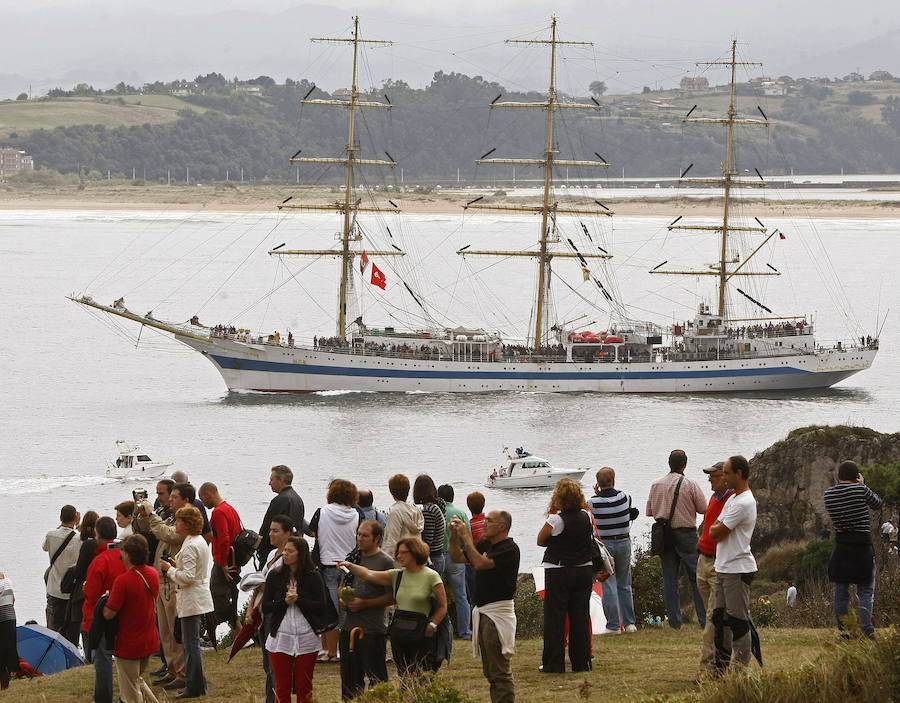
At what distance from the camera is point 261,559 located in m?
13.9

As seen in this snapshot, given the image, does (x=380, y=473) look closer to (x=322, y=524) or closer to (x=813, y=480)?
(x=813, y=480)

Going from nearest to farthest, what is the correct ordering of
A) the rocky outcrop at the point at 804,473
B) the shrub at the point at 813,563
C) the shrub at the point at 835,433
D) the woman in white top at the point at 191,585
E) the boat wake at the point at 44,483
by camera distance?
the woman in white top at the point at 191,585 → the shrub at the point at 813,563 → the rocky outcrop at the point at 804,473 → the shrub at the point at 835,433 → the boat wake at the point at 44,483

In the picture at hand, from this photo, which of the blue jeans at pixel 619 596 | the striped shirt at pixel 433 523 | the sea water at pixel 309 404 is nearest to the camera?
the striped shirt at pixel 433 523

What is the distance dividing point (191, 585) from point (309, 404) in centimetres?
4481

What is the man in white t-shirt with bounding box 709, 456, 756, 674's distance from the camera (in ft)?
37.5

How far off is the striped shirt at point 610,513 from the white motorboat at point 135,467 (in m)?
24.4

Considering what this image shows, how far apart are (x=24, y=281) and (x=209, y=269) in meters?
21.3

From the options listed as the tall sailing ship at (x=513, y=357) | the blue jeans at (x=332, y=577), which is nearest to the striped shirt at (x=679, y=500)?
the blue jeans at (x=332, y=577)

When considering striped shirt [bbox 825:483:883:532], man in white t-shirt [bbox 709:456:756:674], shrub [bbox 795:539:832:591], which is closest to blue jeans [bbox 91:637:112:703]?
man in white t-shirt [bbox 709:456:756:674]

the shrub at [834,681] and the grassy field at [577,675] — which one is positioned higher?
the shrub at [834,681]

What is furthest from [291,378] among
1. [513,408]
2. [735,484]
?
[735,484]

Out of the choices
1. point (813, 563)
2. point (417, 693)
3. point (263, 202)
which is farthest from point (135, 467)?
point (263, 202)

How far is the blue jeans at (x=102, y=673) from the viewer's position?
39.6 ft

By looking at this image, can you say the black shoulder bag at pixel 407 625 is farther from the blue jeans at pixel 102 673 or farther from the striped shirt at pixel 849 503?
the striped shirt at pixel 849 503
